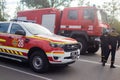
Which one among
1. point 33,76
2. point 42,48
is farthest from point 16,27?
point 33,76

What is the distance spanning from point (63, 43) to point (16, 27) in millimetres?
2192

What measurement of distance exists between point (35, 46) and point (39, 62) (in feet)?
1.83

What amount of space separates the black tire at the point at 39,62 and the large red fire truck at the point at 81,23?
548 cm

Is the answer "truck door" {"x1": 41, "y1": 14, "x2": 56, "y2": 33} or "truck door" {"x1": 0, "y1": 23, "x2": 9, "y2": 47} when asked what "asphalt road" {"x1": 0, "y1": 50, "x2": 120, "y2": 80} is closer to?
"truck door" {"x1": 0, "y1": 23, "x2": 9, "y2": 47}

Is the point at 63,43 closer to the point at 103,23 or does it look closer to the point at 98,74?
the point at 98,74

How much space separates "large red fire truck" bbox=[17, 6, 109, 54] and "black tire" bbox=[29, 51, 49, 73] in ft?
18.0

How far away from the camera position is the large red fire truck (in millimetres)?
13195

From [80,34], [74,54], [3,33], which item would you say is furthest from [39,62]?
[80,34]

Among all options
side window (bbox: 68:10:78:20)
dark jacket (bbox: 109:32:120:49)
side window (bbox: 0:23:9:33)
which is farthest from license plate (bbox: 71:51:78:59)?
side window (bbox: 68:10:78:20)

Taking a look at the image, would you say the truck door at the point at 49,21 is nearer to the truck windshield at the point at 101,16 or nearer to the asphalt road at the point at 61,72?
the truck windshield at the point at 101,16

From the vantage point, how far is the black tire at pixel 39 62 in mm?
8159

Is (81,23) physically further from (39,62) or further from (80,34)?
(39,62)

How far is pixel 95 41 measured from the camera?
13336 mm

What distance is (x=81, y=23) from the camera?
13578 mm
